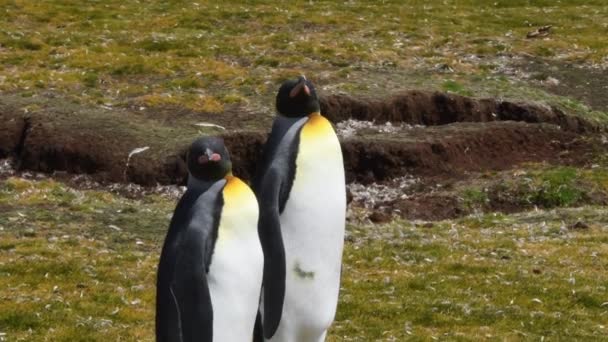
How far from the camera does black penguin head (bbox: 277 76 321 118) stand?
9.43 m

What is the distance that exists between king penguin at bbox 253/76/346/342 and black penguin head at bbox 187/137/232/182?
1015mm

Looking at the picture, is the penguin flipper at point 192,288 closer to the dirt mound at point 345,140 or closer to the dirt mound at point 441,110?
the dirt mound at point 345,140

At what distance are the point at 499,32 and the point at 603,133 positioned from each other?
39.0 ft

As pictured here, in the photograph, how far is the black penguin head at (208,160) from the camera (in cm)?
808

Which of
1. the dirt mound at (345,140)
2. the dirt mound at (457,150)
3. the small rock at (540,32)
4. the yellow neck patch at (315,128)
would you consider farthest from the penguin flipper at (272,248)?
the small rock at (540,32)

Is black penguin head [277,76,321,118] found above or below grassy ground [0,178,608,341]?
above

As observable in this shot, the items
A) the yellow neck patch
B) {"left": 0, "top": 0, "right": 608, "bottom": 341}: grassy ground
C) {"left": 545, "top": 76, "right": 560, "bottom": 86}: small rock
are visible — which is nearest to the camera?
the yellow neck patch

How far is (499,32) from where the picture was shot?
37688mm

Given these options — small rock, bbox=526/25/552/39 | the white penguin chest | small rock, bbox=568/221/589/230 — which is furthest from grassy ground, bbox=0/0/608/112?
the white penguin chest

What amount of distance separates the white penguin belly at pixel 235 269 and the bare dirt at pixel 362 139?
12040mm

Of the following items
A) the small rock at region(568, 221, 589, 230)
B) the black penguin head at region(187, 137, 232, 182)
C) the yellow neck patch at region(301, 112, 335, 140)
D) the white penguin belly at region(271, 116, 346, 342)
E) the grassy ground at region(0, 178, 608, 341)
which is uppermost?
the black penguin head at region(187, 137, 232, 182)

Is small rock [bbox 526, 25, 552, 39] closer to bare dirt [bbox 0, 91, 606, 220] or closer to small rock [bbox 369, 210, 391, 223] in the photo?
bare dirt [bbox 0, 91, 606, 220]

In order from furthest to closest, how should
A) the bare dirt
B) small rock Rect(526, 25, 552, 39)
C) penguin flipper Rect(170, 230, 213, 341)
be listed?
small rock Rect(526, 25, 552, 39)
the bare dirt
penguin flipper Rect(170, 230, 213, 341)

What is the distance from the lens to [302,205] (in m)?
9.35
